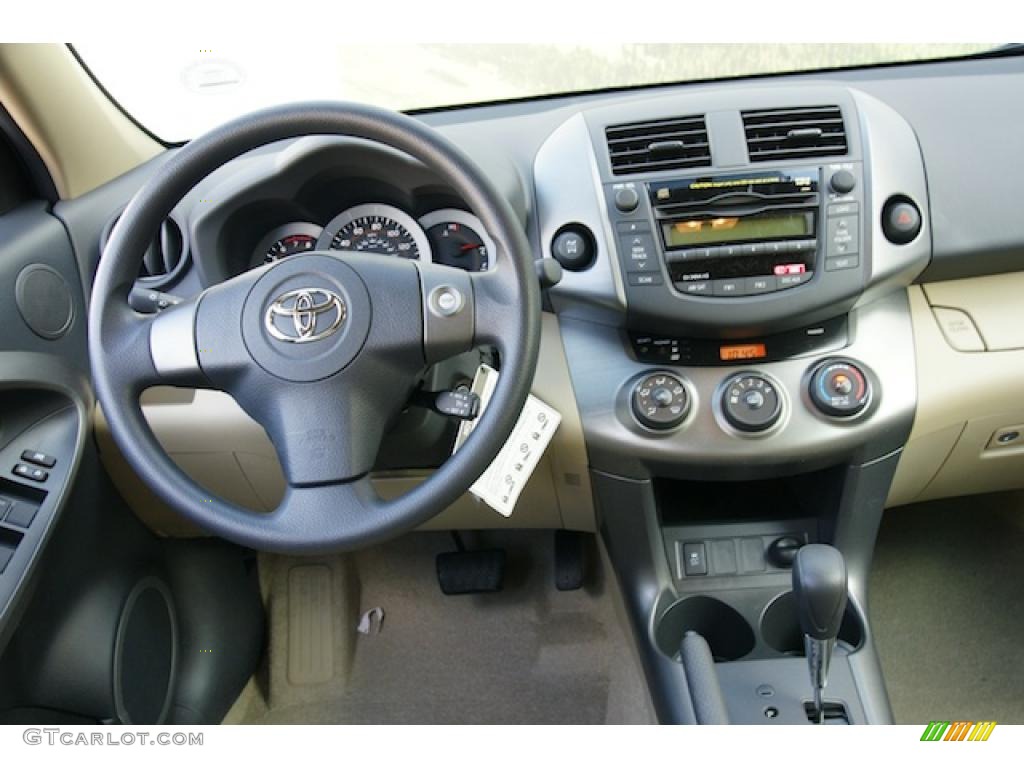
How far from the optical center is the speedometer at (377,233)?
→ 1.18 meters

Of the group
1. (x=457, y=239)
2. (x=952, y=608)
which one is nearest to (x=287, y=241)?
(x=457, y=239)

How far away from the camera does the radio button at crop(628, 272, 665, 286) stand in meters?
1.14

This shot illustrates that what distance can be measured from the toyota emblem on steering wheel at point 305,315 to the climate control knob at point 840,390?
667 mm

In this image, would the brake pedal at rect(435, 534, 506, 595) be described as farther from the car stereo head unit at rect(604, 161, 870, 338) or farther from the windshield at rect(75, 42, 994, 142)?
the windshield at rect(75, 42, 994, 142)

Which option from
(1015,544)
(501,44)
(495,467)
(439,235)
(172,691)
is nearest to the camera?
(495,467)

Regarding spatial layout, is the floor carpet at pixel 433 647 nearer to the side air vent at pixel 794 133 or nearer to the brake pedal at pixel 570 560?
the brake pedal at pixel 570 560

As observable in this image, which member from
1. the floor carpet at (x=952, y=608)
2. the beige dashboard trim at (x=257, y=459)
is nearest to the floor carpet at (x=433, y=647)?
the beige dashboard trim at (x=257, y=459)

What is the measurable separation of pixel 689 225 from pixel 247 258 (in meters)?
0.67

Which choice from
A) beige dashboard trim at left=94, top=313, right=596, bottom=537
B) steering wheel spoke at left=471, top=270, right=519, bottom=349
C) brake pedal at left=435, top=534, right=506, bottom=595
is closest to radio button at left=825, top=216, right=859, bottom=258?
beige dashboard trim at left=94, top=313, right=596, bottom=537

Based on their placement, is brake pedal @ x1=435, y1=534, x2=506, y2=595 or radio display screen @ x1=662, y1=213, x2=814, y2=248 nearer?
radio display screen @ x1=662, y1=213, x2=814, y2=248

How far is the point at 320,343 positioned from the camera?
90 centimetres

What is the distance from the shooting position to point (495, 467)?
1.08 meters

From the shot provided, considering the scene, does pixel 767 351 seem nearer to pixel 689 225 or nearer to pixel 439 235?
pixel 689 225

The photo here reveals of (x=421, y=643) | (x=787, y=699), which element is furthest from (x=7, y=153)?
(x=787, y=699)
